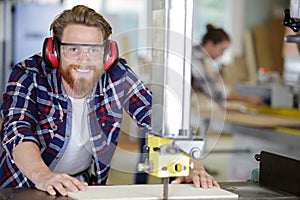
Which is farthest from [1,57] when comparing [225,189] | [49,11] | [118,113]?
[225,189]

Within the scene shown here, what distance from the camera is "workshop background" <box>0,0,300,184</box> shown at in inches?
74.4

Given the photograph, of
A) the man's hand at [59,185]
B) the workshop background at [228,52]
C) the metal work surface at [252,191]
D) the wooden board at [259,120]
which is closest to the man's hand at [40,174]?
the man's hand at [59,185]

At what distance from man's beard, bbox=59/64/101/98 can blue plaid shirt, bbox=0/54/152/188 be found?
0.03 meters

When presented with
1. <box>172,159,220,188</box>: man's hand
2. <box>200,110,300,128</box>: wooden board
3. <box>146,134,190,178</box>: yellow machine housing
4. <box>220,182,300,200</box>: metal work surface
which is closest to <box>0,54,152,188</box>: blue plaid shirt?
<box>172,159,220,188</box>: man's hand

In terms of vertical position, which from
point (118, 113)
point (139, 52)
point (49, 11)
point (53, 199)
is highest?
point (49, 11)

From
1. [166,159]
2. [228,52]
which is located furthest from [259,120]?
[228,52]

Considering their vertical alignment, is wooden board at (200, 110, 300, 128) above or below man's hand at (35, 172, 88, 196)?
above

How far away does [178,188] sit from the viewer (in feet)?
5.79

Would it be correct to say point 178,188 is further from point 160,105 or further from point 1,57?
point 1,57

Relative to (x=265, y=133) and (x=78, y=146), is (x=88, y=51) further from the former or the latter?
(x=265, y=133)

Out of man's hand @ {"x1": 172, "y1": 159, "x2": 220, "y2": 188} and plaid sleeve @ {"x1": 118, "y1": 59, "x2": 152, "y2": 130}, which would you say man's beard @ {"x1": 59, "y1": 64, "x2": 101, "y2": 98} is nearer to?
plaid sleeve @ {"x1": 118, "y1": 59, "x2": 152, "y2": 130}

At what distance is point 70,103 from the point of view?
2.02 metres

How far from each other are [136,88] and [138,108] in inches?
3.2

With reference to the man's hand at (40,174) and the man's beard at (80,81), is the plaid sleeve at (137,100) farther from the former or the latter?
the man's hand at (40,174)
